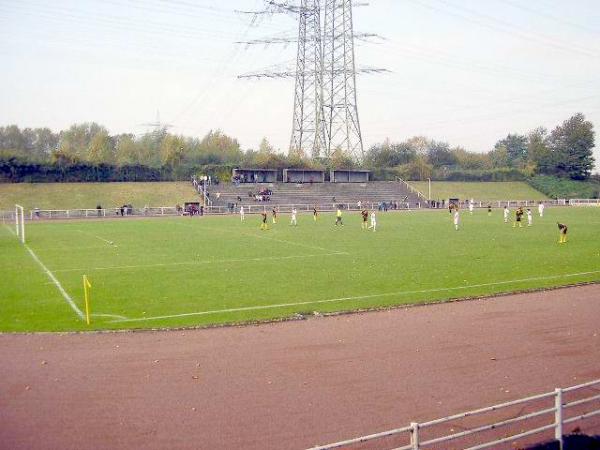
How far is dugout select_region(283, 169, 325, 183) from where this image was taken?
93350mm

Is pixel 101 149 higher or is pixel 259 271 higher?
pixel 101 149

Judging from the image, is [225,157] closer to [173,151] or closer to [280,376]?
[173,151]

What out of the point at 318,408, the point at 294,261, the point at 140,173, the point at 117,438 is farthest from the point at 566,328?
the point at 140,173

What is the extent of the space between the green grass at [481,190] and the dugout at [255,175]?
911 inches

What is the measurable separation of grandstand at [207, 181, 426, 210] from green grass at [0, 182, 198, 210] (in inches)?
202

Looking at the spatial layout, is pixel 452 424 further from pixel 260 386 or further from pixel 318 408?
pixel 260 386

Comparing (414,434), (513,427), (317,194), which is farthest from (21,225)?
(317,194)

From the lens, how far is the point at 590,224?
50375 millimetres

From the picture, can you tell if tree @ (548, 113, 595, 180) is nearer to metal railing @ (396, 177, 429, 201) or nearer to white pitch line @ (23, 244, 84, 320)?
metal railing @ (396, 177, 429, 201)

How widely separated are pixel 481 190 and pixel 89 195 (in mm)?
59339

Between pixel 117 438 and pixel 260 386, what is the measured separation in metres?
3.06

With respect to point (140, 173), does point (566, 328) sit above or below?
below

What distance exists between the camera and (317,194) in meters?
86.6

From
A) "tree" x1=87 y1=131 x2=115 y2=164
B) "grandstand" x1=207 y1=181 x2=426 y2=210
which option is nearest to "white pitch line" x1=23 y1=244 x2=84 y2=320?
"grandstand" x1=207 y1=181 x2=426 y2=210
